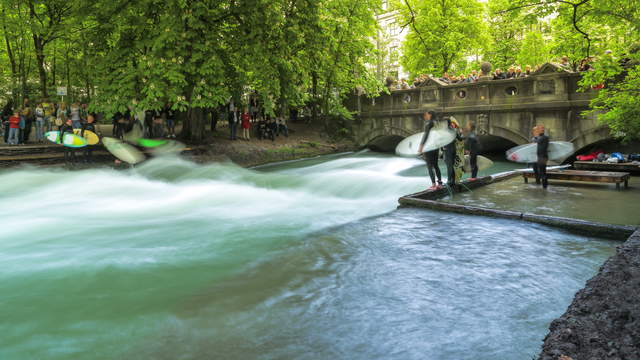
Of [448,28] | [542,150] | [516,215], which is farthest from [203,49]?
[448,28]

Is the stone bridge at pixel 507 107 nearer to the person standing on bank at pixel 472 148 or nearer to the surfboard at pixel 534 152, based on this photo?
the surfboard at pixel 534 152

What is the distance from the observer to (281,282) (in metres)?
6.32

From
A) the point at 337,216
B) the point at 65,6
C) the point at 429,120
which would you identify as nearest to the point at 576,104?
the point at 429,120

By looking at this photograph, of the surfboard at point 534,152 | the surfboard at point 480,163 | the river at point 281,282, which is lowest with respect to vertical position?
the river at point 281,282

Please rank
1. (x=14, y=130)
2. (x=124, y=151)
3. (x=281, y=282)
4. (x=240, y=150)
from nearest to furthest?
(x=281, y=282), (x=14, y=130), (x=124, y=151), (x=240, y=150)

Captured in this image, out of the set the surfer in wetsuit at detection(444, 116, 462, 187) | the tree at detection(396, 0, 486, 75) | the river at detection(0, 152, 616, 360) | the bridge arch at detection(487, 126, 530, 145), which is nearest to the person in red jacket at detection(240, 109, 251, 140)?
the bridge arch at detection(487, 126, 530, 145)

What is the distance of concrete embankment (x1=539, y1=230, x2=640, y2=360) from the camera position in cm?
296

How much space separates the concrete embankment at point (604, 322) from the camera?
2959mm

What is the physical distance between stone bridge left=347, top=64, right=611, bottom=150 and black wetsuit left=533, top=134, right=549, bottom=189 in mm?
4619

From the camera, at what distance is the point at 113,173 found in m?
18.0

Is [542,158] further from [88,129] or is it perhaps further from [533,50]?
[533,50]

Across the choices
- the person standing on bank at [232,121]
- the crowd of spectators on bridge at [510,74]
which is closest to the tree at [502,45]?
the crowd of spectators on bridge at [510,74]

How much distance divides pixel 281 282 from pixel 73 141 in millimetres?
15405

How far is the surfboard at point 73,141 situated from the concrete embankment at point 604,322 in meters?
18.5
